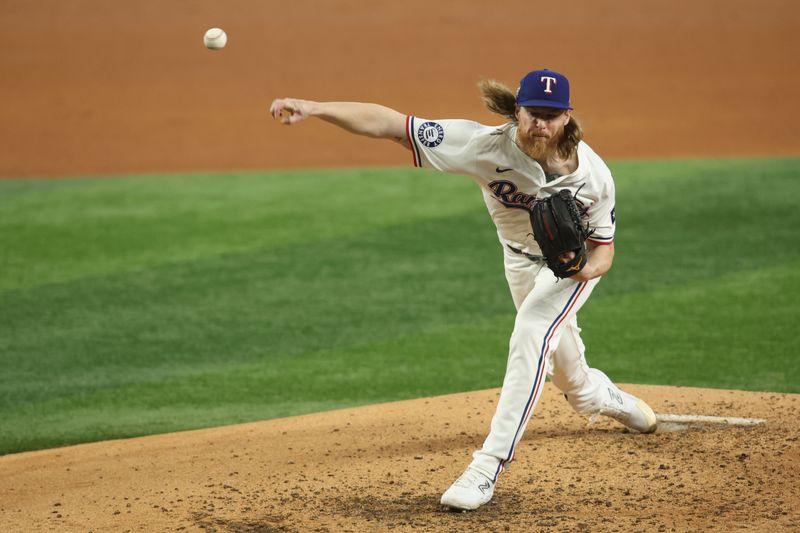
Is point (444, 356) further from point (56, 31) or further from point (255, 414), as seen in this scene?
point (56, 31)

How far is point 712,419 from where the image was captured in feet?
16.9

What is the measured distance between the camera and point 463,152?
167 inches

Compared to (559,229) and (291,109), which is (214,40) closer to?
(291,109)

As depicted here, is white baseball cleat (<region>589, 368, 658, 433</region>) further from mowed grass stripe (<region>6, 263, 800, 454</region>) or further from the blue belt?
mowed grass stripe (<region>6, 263, 800, 454</region>)

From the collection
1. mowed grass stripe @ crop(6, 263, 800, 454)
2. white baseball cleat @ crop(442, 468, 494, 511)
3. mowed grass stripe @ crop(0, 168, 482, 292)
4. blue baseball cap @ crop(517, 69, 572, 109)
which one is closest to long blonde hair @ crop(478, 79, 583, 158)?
blue baseball cap @ crop(517, 69, 572, 109)

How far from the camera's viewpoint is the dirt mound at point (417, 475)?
4.09 meters

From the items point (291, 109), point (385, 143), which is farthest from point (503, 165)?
point (385, 143)

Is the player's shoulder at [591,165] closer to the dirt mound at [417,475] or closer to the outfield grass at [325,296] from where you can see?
the dirt mound at [417,475]

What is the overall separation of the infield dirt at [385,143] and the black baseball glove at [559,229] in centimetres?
93

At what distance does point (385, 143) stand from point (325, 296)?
5661 millimetres

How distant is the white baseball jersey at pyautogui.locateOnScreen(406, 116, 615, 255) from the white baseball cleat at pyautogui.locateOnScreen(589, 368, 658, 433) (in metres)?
0.79

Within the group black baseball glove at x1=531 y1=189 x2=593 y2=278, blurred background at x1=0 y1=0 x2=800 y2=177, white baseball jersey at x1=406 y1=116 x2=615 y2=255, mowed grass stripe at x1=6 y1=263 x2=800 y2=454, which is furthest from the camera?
blurred background at x1=0 y1=0 x2=800 y2=177

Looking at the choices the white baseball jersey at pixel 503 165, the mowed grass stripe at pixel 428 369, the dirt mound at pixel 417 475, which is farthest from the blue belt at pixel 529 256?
the mowed grass stripe at pixel 428 369

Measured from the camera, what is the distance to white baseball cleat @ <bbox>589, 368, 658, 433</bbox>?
4.87m
